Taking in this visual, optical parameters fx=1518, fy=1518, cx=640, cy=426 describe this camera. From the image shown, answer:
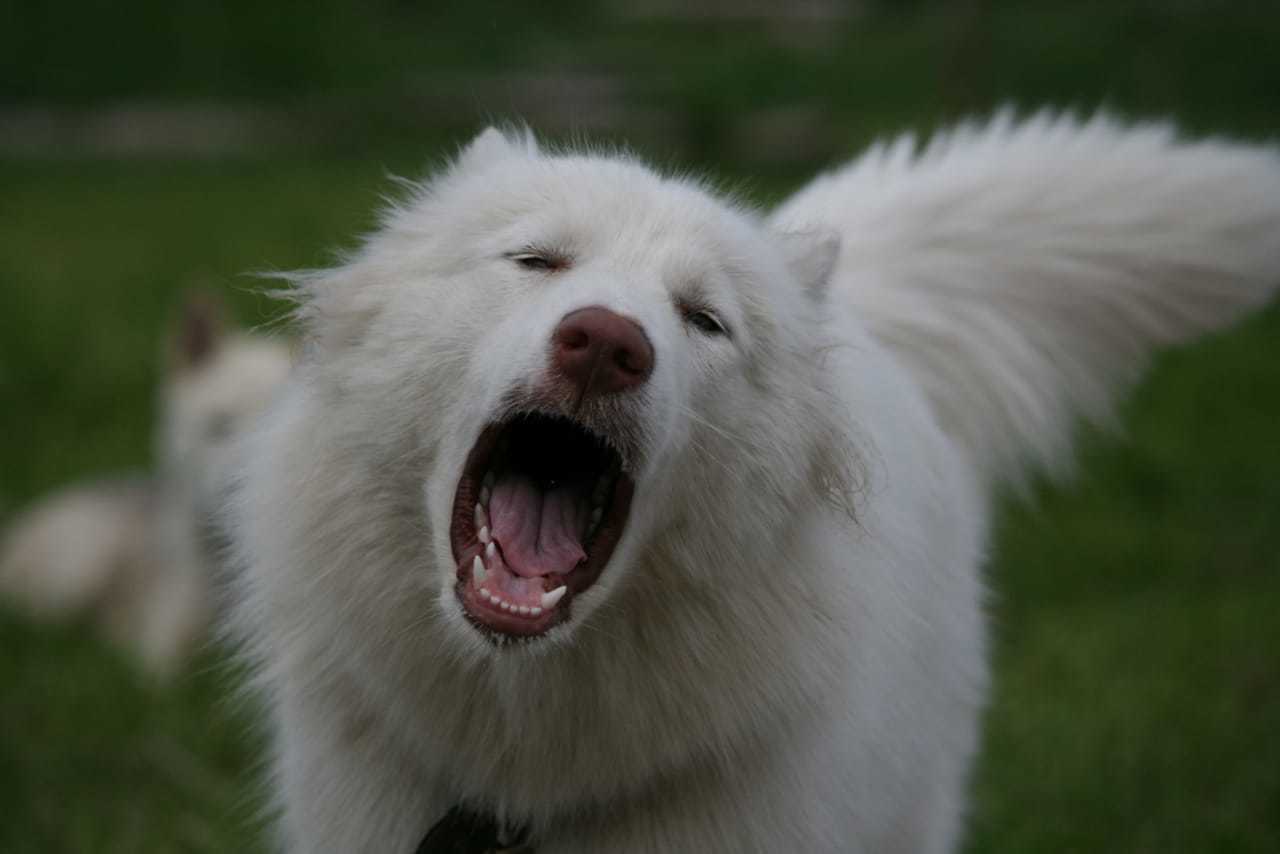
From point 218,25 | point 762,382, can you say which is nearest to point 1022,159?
point 762,382

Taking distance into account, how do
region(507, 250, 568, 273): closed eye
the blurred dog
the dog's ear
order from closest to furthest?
1. region(507, 250, 568, 273): closed eye
2. the blurred dog
3. the dog's ear

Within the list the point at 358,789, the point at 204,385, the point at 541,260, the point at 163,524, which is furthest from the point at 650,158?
the point at 163,524

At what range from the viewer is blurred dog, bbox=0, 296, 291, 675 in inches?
253

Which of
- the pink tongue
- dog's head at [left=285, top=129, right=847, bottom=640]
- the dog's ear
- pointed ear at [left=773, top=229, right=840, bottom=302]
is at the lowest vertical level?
the dog's ear

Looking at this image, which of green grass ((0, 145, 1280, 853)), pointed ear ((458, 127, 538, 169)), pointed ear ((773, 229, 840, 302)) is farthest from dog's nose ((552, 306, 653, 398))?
green grass ((0, 145, 1280, 853))

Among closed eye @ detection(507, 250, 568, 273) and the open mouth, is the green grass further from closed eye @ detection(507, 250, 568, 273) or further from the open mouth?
the open mouth

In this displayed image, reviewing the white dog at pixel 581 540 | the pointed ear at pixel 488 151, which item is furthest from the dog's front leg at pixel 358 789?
the pointed ear at pixel 488 151

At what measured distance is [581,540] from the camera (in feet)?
8.65

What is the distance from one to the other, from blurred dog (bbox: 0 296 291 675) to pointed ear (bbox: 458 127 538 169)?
11.2 ft

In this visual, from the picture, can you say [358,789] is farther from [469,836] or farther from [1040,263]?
[1040,263]

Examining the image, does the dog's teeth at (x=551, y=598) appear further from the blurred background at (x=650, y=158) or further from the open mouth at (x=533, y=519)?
the blurred background at (x=650, y=158)

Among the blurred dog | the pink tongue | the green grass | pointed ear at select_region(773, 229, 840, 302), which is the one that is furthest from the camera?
the blurred dog

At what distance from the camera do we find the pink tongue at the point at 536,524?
8.38 feet

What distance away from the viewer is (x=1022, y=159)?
391cm
